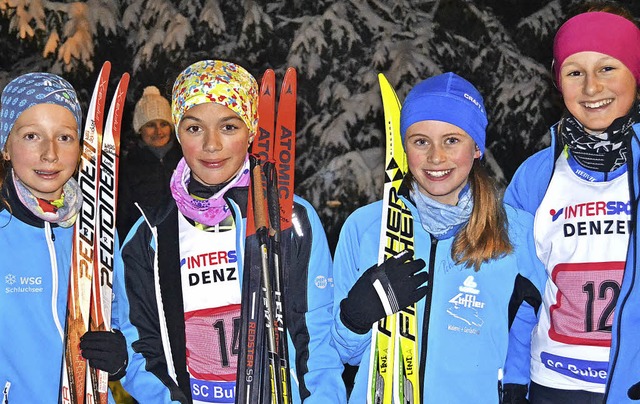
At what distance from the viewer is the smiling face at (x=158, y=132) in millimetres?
5984

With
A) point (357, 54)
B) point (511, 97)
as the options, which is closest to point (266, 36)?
point (357, 54)

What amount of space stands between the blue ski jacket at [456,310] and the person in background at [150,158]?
2980 mm

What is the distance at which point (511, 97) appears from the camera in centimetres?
655

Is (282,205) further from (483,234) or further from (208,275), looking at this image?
(483,234)

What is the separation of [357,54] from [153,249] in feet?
12.7

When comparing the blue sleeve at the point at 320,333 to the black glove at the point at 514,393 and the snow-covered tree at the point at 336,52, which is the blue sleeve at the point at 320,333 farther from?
the snow-covered tree at the point at 336,52

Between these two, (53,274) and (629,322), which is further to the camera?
(53,274)

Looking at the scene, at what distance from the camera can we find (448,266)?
117 inches

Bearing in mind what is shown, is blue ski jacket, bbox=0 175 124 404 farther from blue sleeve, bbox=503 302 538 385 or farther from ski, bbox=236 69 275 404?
blue sleeve, bbox=503 302 538 385

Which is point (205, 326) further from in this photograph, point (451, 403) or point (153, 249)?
point (451, 403)

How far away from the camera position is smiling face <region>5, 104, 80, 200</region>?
9.91ft

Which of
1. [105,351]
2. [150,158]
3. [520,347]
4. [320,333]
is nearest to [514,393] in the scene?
[520,347]

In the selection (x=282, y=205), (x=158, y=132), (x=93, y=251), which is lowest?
(x=93, y=251)

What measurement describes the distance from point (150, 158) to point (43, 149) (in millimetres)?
3194
